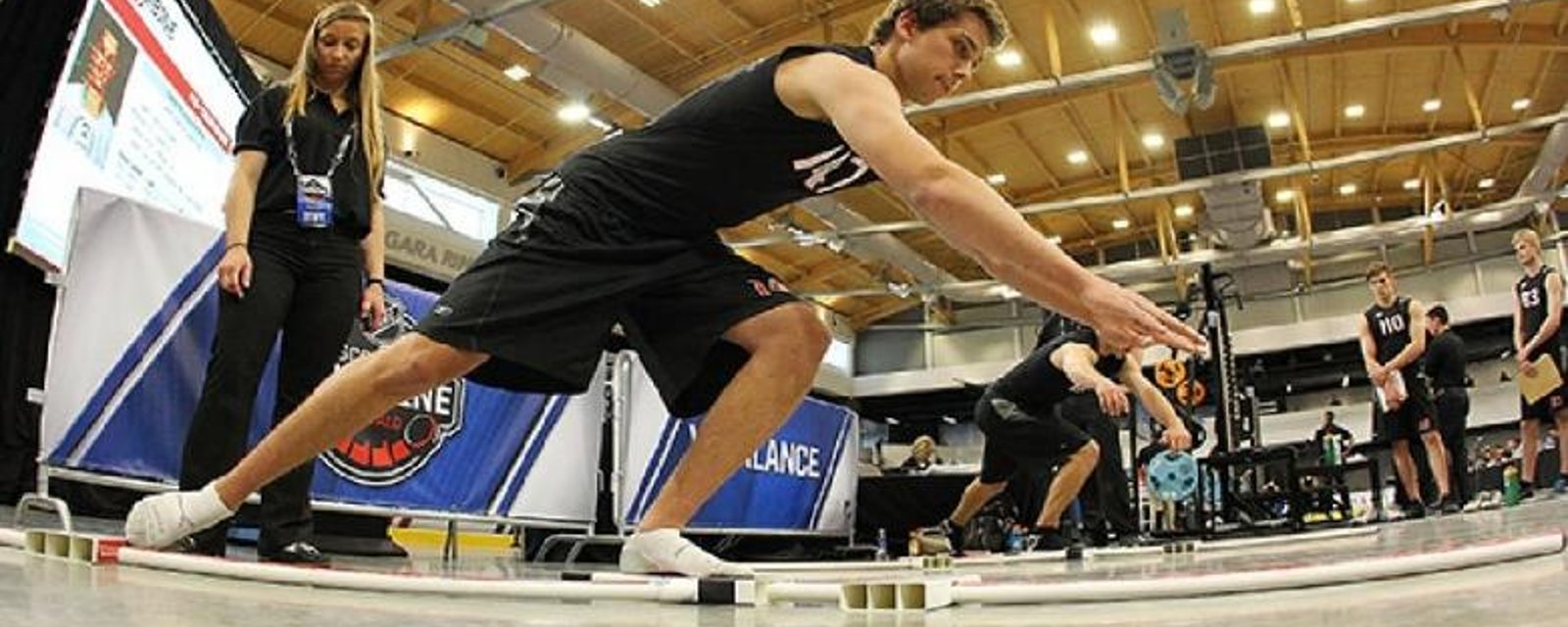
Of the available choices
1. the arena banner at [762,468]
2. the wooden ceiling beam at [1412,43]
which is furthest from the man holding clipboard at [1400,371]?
the wooden ceiling beam at [1412,43]

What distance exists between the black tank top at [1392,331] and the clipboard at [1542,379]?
0.74 m

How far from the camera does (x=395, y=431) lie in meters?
4.06

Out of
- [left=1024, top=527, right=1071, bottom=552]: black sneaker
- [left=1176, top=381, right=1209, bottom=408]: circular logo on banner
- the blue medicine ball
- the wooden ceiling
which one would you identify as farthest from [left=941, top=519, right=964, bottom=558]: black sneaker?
the wooden ceiling

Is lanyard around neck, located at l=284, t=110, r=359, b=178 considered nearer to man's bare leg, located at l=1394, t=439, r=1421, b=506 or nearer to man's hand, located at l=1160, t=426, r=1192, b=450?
man's hand, located at l=1160, t=426, r=1192, b=450

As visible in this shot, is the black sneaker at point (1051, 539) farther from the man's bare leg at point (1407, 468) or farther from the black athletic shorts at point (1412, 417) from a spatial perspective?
the man's bare leg at point (1407, 468)

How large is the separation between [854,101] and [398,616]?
933mm

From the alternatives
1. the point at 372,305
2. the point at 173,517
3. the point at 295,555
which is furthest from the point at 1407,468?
the point at 173,517

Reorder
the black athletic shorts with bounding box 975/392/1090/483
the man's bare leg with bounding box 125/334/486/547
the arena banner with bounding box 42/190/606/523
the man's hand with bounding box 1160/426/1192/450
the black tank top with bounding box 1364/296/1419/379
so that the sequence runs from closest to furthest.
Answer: the man's bare leg with bounding box 125/334/486/547 → the arena banner with bounding box 42/190/606/523 → the man's hand with bounding box 1160/426/1192/450 → the black athletic shorts with bounding box 975/392/1090/483 → the black tank top with bounding box 1364/296/1419/379

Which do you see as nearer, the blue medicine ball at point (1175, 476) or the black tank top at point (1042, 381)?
the black tank top at point (1042, 381)

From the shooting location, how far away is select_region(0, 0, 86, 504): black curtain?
3396mm

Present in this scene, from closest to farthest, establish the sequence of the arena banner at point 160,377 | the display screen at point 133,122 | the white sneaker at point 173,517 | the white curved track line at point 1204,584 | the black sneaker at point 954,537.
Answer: the white curved track line at point 1204,584
the white sneaker at point 173,517
the arena banner at point 160,377
the display screen at point 133,122
the black sneaker at point 954,537

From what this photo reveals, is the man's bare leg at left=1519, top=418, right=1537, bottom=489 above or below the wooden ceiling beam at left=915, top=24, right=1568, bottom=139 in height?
below

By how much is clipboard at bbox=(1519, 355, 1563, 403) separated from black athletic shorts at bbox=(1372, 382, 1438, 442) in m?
0.61

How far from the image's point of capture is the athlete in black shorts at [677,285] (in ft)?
6.14
